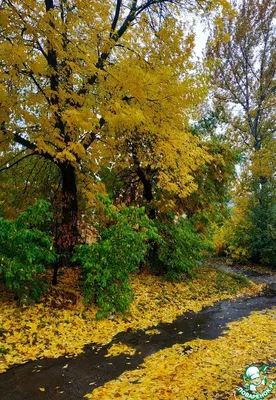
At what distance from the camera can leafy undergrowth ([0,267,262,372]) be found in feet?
16.3

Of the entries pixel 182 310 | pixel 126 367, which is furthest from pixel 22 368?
pixel 182 310

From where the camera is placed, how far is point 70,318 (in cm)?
602

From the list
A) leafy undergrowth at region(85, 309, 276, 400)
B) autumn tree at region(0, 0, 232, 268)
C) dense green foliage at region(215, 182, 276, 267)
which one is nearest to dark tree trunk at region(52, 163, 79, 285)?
autumn tree at region(0, 0, 232, 268)

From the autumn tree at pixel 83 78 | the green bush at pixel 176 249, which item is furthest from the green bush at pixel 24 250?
the green bush at pixel 176 249

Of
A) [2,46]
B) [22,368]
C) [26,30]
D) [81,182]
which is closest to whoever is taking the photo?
[22,368]

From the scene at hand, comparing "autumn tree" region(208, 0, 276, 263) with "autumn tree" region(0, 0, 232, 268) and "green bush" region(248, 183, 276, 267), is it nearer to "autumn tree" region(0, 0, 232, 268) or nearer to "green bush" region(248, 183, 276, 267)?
"green bush" region(248, 183, 276, 267)

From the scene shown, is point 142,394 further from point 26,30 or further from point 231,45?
point 231,45

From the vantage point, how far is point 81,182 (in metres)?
7.93

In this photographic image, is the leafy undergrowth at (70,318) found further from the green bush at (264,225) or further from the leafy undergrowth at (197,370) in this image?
the green bush at (264,225)

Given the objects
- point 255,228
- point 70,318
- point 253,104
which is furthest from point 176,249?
point 253,104

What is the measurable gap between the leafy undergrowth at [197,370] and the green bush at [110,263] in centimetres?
168

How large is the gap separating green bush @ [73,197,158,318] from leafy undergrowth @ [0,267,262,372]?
0.30 m

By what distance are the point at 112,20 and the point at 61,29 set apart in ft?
6.85

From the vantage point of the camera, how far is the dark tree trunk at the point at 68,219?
21.8 feet
